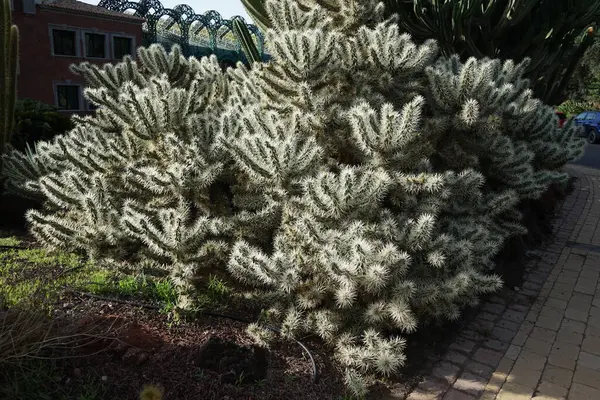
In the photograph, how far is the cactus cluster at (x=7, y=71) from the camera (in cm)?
618

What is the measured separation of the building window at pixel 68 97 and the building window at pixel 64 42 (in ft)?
4.43

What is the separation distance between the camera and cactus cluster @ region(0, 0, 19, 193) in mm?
6176

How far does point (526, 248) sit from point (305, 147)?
3513 millimetres

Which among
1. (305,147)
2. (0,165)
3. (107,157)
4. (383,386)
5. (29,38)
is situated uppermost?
(29,38)

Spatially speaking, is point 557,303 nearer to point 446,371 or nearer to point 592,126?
point 446,371

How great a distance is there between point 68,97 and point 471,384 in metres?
21.3

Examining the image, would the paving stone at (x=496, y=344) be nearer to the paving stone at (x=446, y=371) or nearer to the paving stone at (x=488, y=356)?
the paving stone at (x=488, y=356)

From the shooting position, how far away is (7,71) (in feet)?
21.0

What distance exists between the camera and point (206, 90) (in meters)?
5.09

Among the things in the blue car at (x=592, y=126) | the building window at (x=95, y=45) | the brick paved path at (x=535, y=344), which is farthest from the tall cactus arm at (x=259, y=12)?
the blue car at (x=592, y=126)

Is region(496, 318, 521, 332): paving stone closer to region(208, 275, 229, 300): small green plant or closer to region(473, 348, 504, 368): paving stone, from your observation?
region(473, 348, 504, 368): paving stone

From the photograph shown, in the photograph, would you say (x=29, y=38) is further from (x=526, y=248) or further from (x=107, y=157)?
(x=526, y=248)

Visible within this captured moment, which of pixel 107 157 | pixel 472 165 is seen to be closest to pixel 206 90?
pixel 107 157

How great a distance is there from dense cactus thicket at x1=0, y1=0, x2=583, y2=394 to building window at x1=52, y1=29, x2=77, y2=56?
17.1 m
